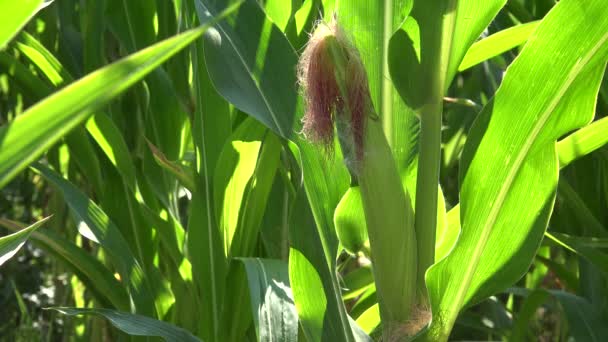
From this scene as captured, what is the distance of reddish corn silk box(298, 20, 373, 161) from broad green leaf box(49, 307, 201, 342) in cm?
26

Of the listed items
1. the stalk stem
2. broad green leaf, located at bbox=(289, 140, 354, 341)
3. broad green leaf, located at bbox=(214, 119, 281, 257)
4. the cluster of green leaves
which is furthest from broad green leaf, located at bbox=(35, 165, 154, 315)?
the stalk stem

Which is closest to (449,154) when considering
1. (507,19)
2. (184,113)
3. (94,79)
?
(507,19)

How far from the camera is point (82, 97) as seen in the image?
42 centimetres

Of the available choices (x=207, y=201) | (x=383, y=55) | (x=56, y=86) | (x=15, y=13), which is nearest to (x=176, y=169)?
(x=207, y=201)

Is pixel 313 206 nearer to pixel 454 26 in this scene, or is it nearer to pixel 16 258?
pixel 454 26

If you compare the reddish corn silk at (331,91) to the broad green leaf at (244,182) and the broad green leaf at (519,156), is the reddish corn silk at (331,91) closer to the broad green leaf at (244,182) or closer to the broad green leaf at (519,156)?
the broad green leaf at (519,156)

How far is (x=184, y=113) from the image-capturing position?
1.18 meters

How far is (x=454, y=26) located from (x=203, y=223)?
0.39m

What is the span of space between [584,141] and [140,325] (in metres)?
0.45

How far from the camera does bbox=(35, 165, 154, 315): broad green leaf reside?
991 mm

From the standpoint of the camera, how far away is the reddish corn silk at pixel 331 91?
0.67m

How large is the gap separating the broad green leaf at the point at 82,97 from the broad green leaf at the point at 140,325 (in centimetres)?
43

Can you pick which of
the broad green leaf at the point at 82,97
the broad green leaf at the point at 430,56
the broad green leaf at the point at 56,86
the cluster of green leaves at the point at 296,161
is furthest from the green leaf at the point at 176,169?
the broad green leaf at the point at 82,97

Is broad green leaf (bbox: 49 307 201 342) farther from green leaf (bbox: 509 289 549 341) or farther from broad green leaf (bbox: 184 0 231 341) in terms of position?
green leaf (bbox: 509 289 549 341)
